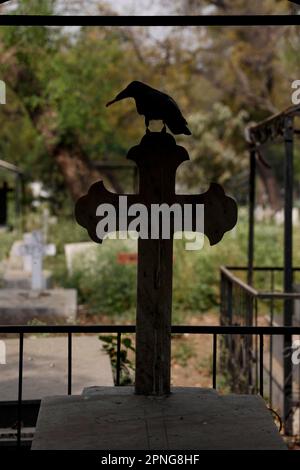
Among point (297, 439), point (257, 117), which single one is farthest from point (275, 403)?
point (257, 117)

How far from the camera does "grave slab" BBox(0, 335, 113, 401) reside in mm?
6031

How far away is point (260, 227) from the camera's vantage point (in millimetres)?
20109

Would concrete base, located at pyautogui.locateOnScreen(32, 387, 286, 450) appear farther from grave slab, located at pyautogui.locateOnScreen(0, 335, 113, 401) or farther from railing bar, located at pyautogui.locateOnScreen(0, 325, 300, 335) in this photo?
grave slab, located at pyautogui.locateOnScreen(0, 335, 113, 401)

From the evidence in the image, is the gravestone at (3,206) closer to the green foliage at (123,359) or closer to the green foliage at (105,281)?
the green foliage at (105,281)

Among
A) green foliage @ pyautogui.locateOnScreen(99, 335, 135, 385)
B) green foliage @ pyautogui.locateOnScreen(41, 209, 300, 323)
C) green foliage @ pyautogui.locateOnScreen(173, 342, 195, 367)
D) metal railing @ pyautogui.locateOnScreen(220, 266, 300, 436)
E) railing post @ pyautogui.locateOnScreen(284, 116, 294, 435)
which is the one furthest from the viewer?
green foliage @ pyautogui.locateOnScreen(41, 209, 300, 323)

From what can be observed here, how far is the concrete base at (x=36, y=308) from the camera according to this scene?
1073 centimetres

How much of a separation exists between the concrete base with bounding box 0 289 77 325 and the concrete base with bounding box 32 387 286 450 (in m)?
6.86

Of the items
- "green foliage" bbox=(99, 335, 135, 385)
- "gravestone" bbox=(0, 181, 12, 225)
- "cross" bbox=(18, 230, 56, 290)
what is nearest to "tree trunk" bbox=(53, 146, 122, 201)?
"cross" bbox=(18, 230, 56, 290)

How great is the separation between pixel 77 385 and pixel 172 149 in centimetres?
336

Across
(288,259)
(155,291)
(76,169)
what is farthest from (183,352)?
(76,169)

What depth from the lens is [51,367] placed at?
6.79m

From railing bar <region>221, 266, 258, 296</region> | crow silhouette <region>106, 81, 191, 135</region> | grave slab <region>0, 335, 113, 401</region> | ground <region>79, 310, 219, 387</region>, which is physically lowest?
ground <region>79, 310, 219, 387</region>

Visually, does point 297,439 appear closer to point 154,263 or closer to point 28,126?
point 154,263

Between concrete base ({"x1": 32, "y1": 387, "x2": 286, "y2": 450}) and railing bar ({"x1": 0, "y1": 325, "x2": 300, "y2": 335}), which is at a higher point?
railing bar ({"x1": 0, "y1": 325, "x2": 300, "y2": 335})
